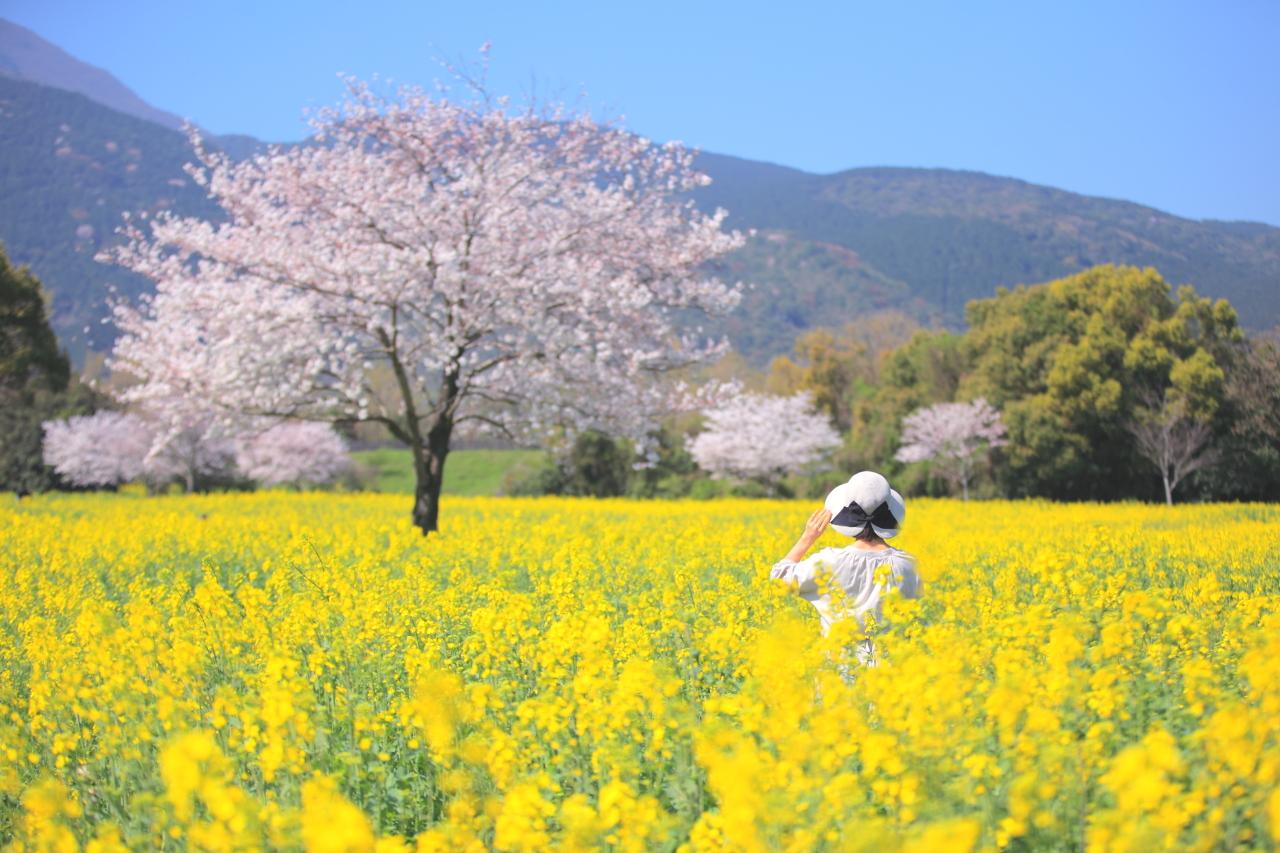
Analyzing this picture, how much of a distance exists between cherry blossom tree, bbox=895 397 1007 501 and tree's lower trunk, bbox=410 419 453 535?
2836cm

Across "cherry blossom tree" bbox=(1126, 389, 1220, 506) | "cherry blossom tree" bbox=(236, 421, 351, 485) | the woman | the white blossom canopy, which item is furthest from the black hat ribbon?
"cherry blossom tree" bbox=(236, 421, 351, 485)

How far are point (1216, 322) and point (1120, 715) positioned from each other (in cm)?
3922

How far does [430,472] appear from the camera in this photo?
15297 mm

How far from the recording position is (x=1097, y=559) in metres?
10.4

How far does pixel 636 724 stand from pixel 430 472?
11.2m

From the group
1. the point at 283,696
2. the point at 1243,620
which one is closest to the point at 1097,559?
the point at 1243,620

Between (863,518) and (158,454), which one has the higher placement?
(863,518)

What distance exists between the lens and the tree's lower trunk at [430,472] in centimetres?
→ 1506

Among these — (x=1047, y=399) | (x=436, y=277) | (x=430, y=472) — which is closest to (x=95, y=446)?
(x=430, y=472)

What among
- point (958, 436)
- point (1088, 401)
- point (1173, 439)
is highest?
point (1088, 401)

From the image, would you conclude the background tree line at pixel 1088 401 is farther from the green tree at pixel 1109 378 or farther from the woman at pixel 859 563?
the woman at pixel 859 563

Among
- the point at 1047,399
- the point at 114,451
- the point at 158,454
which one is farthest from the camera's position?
the point at 114,451

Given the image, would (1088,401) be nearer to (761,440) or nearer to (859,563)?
(761,440)

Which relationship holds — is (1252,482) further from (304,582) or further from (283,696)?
(283,696)
